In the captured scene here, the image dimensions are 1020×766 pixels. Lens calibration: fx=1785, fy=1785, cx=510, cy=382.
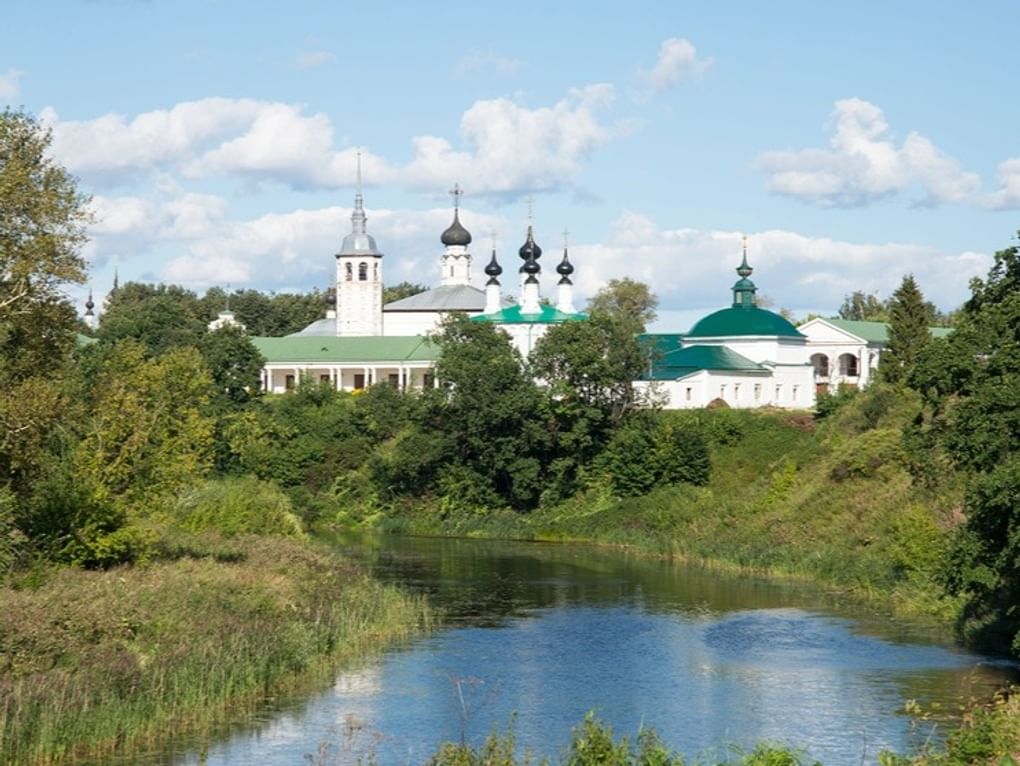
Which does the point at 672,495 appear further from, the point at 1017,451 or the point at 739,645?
the point at 1017,451

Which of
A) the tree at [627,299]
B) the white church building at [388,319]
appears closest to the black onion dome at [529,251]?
the white church building at [388,319]

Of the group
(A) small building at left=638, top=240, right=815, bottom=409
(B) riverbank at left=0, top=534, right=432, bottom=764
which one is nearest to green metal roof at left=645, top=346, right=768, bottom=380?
(A) small building at left=638, top=240, right=815, bottom=409

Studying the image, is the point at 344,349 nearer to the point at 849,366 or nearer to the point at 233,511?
the point at 849,366

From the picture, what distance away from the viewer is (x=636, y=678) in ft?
96.4

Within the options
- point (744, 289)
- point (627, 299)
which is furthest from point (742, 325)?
point (627, 299)

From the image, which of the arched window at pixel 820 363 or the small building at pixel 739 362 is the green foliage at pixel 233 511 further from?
the arched window at pixel 820 363

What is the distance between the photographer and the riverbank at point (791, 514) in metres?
40.0

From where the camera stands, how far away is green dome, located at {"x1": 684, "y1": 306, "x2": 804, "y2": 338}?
268ft

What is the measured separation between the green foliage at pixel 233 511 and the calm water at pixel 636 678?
14.5 feet

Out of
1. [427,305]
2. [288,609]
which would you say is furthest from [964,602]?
[427,305]

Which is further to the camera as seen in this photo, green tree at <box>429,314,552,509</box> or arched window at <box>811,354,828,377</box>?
arched window at <box>811,354,828,377</box>

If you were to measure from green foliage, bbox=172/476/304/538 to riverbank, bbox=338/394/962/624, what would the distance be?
11.6 metres

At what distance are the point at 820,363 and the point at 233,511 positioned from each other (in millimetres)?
48617

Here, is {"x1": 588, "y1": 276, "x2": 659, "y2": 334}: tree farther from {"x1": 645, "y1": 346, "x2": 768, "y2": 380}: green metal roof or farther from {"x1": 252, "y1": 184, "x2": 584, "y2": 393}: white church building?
{"x1": 645, "y1": 346, "x2": 768, "y2": 380}: green metal roof
